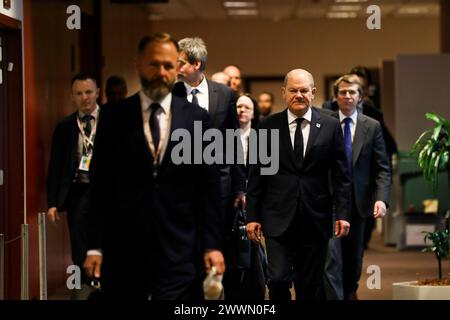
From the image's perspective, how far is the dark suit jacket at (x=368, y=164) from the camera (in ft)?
24.6

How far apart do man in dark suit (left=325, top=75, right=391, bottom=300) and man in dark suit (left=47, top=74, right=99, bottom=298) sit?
167cm

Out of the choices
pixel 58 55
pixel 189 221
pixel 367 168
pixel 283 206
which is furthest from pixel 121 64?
pixel 189 221

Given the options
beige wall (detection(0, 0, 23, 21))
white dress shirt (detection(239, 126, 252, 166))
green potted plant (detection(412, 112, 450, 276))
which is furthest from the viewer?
green potted plant (detection(412, 112, 450, 276))

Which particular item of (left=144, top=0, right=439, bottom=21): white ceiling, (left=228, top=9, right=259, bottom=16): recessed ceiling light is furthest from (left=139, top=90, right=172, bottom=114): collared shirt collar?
(left=228, top=9, right=259, bottom=16): recessed ceiling light

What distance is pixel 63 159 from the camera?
698cm

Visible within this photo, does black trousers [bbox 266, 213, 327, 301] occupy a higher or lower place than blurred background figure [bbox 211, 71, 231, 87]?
lower

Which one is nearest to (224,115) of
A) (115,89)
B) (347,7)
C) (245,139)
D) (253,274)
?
(245,139)

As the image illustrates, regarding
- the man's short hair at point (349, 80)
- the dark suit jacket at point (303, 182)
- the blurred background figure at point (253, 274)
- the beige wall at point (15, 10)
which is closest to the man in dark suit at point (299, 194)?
the dark suit jacket at point (303, 182)

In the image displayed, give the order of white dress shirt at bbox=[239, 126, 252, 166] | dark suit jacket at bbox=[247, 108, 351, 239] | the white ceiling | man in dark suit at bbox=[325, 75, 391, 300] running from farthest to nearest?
1. the white ceiling
2. man in dark suit at bbox=[325, 75, 391, 300]
3. white dress shirt at bbox=[239, 126, 252, 166]
4. dark suit jacket at bbox=[247, 108, 351, 239]

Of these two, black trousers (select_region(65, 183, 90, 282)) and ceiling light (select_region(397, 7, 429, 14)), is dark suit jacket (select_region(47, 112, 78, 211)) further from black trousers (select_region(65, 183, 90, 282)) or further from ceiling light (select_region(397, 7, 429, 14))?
ceiling light (select_region(397, 7, 429, 14))

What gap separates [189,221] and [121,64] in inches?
301

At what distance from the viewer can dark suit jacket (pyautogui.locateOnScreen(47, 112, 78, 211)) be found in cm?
696

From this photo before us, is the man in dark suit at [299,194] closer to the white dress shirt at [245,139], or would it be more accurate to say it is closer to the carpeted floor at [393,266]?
the white dress shirt at [245,139]

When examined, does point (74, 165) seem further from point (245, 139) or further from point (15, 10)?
point (15, 10)
